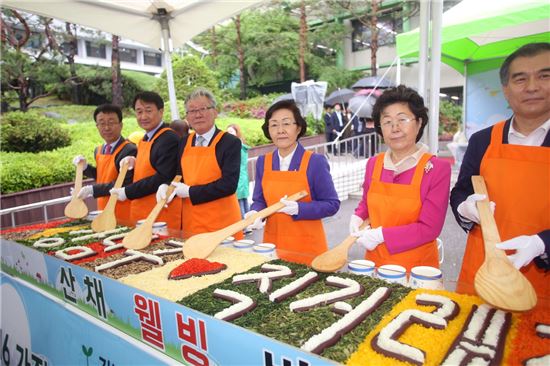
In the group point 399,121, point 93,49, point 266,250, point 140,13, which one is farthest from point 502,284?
point 93,49

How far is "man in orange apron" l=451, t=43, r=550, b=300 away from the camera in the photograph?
55.0 inches

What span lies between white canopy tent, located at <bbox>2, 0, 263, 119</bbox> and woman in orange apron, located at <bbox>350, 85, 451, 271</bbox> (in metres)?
2.05

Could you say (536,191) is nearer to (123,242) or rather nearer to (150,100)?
(123,242)

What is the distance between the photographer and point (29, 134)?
7.42 meters

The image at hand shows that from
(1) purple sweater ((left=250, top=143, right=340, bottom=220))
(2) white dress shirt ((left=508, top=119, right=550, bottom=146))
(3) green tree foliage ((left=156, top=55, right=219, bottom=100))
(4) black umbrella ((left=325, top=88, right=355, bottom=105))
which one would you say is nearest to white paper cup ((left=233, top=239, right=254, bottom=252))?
(1) purple sweater ((left=250, top=143, right=340, bottom=220))

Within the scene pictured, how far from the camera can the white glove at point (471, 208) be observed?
1403 mm

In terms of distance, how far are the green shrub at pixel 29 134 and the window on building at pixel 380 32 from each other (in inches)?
519

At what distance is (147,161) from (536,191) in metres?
2.34

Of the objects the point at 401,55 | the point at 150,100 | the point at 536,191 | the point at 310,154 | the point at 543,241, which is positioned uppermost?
the point at 401,55

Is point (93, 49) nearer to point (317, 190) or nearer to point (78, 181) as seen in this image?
point (78, 181)

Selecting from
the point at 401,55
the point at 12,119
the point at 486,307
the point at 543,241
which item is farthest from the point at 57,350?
the point at 12,119

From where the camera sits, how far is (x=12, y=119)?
7414 mm

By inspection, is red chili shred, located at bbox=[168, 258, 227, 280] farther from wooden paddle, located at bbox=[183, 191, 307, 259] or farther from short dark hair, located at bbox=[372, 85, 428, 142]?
short dark hair, located at bbox=[372, 85, 428, 142]

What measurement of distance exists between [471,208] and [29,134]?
26.9ft
